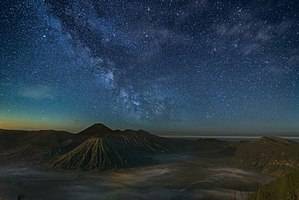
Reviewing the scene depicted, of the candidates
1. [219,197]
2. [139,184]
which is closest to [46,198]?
[139,184]

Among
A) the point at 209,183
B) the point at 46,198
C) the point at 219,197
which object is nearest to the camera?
the point at 219,197

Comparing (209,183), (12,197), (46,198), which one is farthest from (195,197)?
(12,197)

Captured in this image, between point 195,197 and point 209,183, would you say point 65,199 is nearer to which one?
point 195,197

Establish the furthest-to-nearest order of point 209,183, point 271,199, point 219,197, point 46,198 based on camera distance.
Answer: point 209,183 < point 46,198 < point 219,197 < point 271,199

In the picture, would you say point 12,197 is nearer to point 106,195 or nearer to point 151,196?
point 106,195

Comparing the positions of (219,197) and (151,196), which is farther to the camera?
(151,196)

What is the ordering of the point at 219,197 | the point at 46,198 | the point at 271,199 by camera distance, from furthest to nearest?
the point at 46,198 → the point at 219,197 → the point at 271,199

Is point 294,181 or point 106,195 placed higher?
point 294,181

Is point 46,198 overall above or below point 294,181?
below

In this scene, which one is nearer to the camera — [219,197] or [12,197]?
[219,197]
